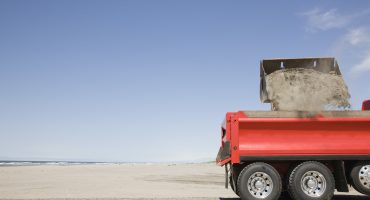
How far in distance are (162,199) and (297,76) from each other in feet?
14.1

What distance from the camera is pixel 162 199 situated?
981 centimetres

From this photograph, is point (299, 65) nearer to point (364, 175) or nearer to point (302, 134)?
point (302, 134)

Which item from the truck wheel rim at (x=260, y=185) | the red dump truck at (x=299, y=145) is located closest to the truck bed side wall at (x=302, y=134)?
the red dump truck at (x=299, y=145)

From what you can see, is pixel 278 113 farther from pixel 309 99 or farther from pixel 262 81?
pixel 262 81

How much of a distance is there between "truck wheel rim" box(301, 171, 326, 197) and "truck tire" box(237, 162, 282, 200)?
0.50 metres

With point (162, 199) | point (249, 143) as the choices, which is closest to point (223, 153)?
point (249, 143)

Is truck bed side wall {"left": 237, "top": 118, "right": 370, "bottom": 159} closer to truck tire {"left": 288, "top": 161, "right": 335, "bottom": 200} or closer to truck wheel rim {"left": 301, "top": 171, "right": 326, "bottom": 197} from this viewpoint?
truck tire {"left": 288, "top": 161, "right": 335, "bottom": 200}

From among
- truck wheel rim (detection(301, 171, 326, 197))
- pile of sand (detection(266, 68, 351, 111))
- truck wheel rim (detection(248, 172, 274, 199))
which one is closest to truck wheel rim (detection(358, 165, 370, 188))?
truck wheel rim (detection(301, 171, 326, 197))

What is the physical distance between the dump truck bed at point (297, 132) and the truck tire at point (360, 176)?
25 cm

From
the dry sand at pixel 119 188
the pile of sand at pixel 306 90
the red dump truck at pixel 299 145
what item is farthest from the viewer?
the dry sand at pixel 119 188

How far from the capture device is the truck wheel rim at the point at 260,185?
8039 mm

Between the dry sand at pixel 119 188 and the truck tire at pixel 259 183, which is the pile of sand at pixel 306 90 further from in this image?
the dry sand at pixel 119 188

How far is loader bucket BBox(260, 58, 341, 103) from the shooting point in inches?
349

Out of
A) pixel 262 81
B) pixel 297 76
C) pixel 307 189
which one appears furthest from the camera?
pixel 262 81
